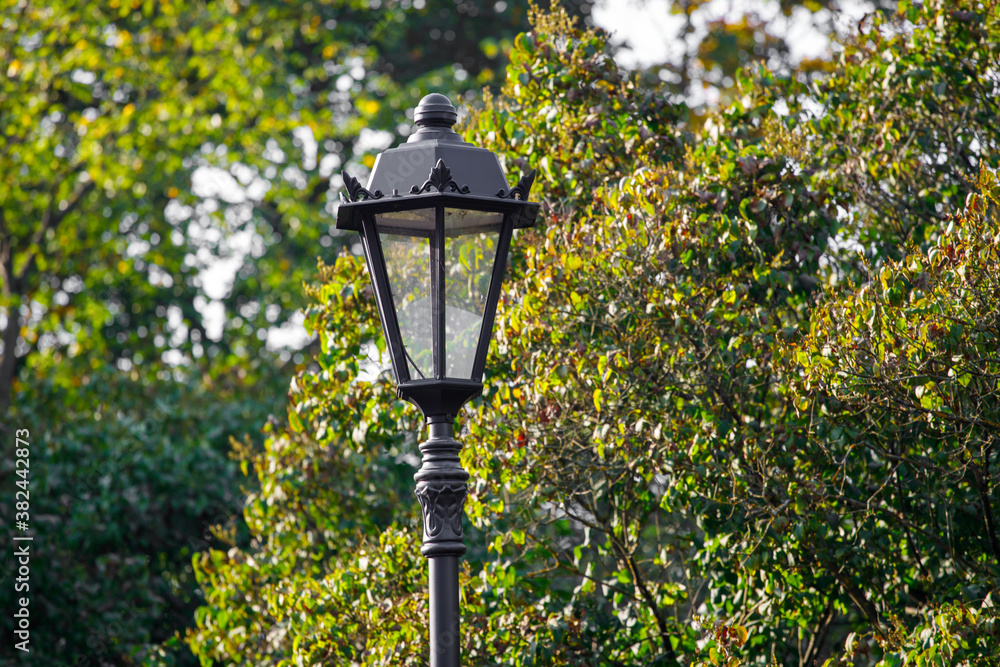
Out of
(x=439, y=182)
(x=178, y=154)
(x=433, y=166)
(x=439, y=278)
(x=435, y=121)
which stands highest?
(x=178, y=154)

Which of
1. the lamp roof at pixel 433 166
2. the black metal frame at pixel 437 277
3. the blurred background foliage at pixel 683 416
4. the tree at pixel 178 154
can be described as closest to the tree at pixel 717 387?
the blurred background foliage at pixel 683 416

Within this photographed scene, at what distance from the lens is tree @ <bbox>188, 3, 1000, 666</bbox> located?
421 centimetres

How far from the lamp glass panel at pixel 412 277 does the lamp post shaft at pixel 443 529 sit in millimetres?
246

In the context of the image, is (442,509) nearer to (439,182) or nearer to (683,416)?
(439,182)

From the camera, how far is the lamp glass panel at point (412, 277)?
3592 millimetres

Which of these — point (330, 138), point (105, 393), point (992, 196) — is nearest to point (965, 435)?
point (992, 196)

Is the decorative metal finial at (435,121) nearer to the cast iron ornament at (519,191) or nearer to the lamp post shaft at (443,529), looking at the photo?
the cast iron ornament at (519,191)

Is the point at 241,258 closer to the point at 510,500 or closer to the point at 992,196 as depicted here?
the point at 510,500

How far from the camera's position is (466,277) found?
364cm

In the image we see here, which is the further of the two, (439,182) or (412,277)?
(412,277)

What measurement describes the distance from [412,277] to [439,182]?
1.22ft

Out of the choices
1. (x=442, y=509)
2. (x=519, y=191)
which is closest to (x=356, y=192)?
(x=519, y=191)

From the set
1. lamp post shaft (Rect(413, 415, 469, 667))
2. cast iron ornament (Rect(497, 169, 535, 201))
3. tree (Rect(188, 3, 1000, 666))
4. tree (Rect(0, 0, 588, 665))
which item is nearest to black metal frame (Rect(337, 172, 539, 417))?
cast iron ornament (Rect(497, 169, 535, 201))

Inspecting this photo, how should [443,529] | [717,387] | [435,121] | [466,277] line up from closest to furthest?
1. [443,529]
2. [466,277]
3. [435,121]
4. [717,387]
